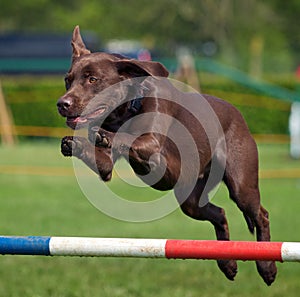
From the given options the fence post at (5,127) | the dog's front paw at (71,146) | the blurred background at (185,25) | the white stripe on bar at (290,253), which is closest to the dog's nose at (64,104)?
the dog's front paw at (71,146)

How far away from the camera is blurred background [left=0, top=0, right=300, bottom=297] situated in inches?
313

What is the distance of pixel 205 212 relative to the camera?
18.1ft

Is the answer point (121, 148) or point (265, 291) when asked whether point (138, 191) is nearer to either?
point (265, 291)

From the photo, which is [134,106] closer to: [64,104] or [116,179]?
[64,104]

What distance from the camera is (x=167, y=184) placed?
516 centimetres

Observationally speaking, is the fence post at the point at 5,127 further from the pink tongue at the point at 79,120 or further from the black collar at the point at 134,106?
the pink tongue at the point at 79,120

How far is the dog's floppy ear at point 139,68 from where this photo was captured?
16.3 ft

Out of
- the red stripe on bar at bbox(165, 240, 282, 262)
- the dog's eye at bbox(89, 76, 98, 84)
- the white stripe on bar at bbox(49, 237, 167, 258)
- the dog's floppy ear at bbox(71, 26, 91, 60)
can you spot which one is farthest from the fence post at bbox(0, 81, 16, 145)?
the red stripe on bar at bbox(165, 240, 282, 262)

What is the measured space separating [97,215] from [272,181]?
5.09 meters

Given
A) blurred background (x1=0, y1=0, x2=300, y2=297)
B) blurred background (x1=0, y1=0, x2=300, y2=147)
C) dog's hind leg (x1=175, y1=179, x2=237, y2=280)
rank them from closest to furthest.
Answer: dog's hind leg (x1=175, y1=179, x2=237, y2=280)
blurred background (x1=0, y1=0, x2=300, y2=297)
blurred background (x1=0, y1=0, x2=300, y2=147)

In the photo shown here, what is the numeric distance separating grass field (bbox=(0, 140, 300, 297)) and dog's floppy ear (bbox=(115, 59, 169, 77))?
88.9 inches

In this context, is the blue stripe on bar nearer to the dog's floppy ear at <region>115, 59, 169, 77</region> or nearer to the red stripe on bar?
the red stripe on bar

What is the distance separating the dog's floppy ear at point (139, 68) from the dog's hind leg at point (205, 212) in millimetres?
744

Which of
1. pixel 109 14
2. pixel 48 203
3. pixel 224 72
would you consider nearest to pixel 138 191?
pixel 48 203
